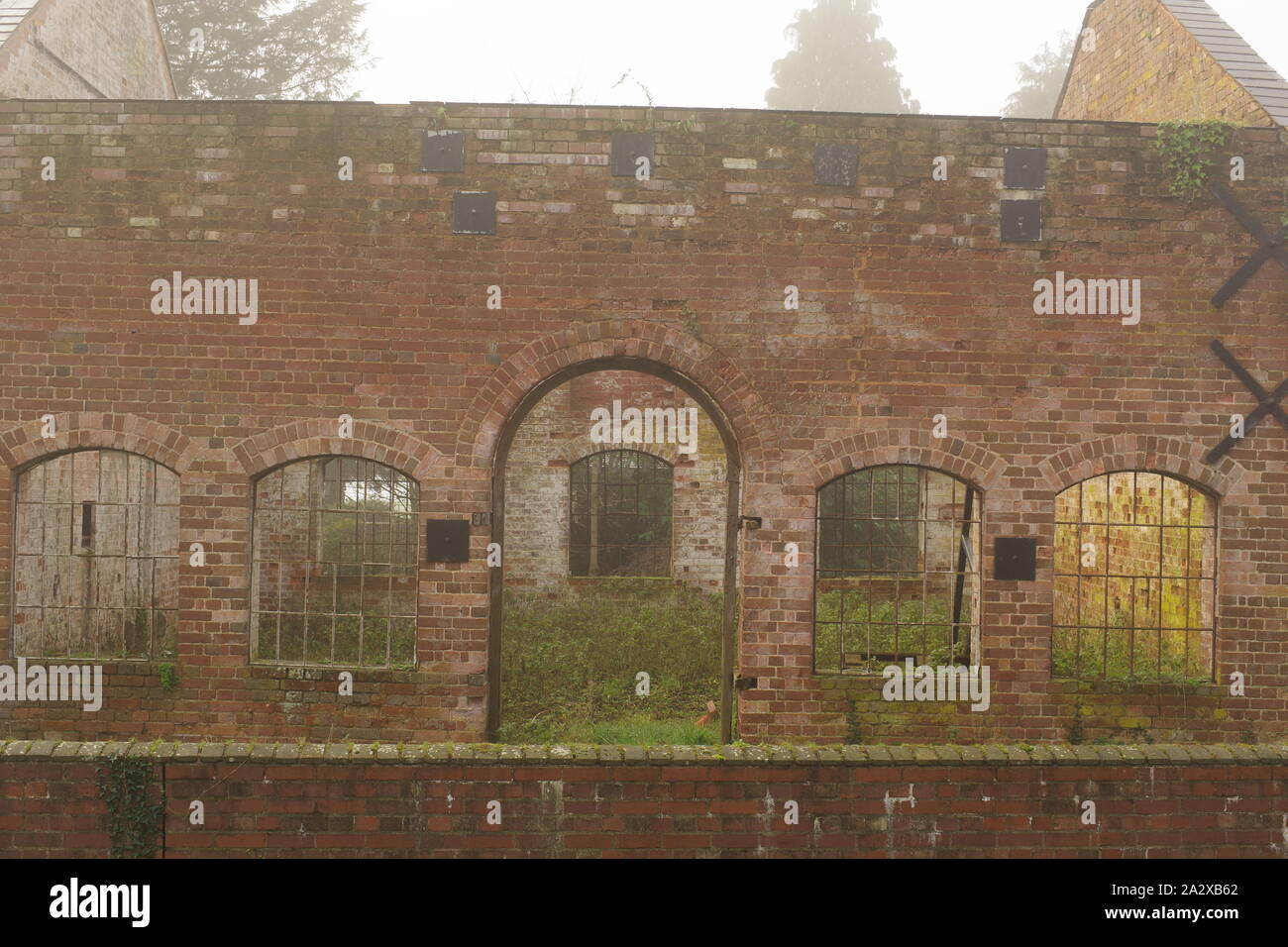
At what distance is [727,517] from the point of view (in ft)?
26.0

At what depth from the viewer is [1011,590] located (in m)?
7.73

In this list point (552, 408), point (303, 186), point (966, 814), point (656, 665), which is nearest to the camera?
point (966, 814)

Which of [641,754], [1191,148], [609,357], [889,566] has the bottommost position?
[641,754]

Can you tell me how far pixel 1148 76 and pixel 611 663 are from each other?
8.83m

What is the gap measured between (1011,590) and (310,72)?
22.9 metres

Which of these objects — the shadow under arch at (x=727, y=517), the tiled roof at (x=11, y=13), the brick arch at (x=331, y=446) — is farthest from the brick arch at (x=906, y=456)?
the tiled roof at (x=11, y=13)

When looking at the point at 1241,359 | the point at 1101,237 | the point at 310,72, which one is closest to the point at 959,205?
the point at 1101,237

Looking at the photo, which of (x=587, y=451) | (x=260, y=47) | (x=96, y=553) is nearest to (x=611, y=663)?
(x=587, y=451)

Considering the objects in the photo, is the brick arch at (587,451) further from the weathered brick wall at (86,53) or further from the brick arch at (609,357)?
the weathered brick wall at (86,53)

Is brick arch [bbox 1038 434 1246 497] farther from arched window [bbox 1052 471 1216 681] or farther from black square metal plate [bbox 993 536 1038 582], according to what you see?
black square metal plate [bbox 993 536 1038 582]

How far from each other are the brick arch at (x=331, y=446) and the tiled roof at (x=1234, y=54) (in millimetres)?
7732

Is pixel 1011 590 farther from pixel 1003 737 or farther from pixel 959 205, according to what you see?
pixel 959 205

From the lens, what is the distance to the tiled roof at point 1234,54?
8.41 meters

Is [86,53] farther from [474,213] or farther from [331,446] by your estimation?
[331,446]
